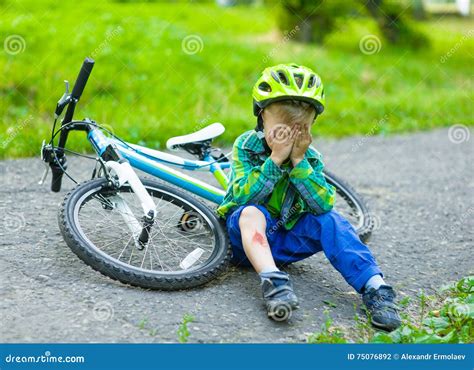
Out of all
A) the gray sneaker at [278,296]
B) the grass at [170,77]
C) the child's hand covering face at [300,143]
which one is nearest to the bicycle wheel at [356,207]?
the child's hand covering face at [300,143]

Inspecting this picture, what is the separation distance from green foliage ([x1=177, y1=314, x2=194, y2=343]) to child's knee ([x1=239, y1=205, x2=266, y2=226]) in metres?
0.60

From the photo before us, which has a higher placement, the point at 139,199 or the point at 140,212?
the point at 139,199

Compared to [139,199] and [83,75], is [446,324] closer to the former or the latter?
[139,199]

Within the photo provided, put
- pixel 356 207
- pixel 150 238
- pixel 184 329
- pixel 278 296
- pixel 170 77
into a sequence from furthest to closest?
1. pixel 170 77
2. pixel 356 207
3. pixel 150 238
4. pixel 278 296
5. pixel 184 329

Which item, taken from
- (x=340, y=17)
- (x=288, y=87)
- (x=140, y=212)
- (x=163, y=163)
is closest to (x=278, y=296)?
(x=288, y=87)

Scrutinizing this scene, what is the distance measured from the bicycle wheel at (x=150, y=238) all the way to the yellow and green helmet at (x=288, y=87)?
0.76 metres

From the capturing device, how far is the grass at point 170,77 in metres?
7.52

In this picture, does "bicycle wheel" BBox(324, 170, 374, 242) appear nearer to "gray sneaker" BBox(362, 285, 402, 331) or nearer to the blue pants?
the blue pants

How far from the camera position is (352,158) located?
283 inches

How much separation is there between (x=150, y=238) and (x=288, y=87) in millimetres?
1135

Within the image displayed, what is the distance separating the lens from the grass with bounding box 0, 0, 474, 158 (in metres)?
7.52

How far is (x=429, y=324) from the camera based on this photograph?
356cm

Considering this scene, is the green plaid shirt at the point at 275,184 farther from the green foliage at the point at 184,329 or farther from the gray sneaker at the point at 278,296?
the green foliage at the point at 184,329

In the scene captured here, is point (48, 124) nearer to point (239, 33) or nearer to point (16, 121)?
point (16, 121)
